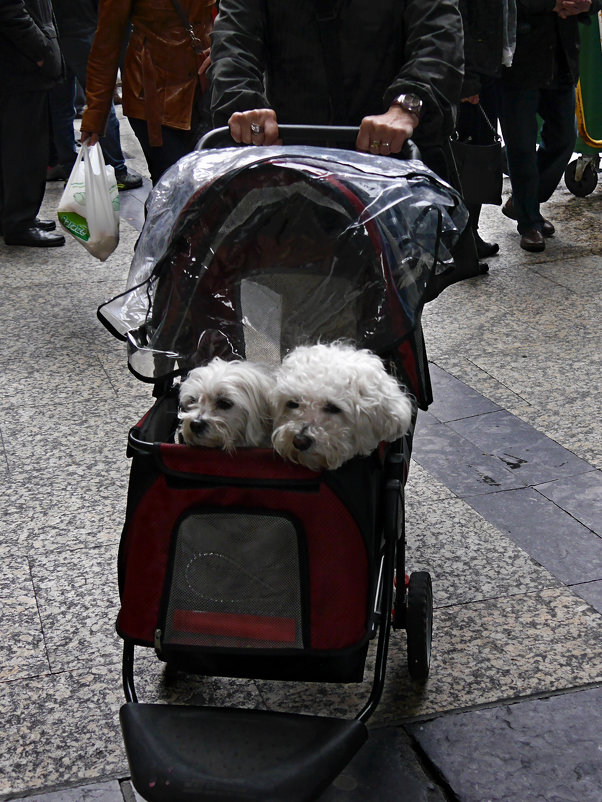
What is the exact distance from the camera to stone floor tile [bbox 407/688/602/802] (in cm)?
229

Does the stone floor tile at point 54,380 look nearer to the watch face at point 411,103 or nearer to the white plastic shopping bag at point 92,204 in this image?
the white plastic shopping bag at point 92,204

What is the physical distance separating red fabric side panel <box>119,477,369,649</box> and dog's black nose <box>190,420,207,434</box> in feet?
0.42

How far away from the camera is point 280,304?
261cm

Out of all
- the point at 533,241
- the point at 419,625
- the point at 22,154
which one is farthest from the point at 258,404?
the point at 22,154

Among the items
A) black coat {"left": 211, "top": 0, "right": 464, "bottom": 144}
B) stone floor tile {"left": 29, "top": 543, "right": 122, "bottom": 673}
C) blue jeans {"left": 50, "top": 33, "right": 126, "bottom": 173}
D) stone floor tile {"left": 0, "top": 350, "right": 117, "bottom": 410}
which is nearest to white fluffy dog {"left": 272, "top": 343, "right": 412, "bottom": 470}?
stone floor tile {"left": 29, "top": 543, "right": 122, "bottom": 673}

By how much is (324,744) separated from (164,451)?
0.71 metres

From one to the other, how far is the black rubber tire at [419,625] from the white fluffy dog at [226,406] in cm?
61

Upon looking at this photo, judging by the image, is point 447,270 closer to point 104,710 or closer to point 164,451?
point 164,451

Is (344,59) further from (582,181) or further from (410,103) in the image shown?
(582,181)

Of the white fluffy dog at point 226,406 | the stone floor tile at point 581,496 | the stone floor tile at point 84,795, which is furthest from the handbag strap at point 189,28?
the stone floor tile at point 84,795

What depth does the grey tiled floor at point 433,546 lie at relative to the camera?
97.7 inches

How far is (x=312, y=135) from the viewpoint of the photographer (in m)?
2.94

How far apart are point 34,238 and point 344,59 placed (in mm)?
4087

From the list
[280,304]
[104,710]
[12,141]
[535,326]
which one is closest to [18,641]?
[104,710]
